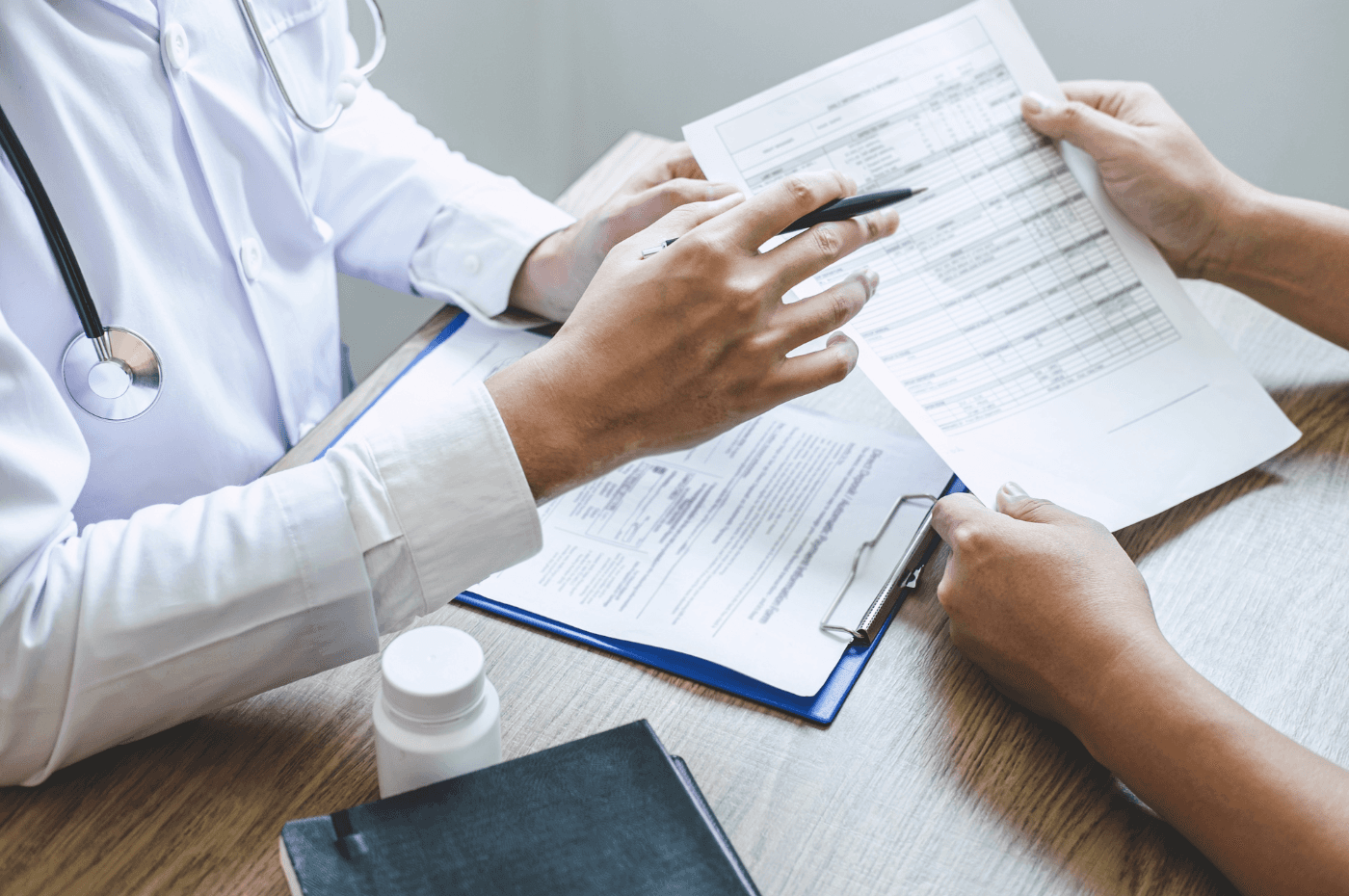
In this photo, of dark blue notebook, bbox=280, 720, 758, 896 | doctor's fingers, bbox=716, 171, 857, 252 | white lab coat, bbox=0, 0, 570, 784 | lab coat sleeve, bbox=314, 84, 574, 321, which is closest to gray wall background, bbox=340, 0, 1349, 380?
lab coat sleeve, bbox=314, 84, 574, 321

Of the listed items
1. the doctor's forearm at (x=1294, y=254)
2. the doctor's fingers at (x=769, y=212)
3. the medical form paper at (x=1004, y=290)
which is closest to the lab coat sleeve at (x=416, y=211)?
the medical form paper at (x=1004, y=290)

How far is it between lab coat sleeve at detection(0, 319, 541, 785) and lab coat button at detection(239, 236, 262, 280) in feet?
0.81

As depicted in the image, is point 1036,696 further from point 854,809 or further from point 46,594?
point 46,594

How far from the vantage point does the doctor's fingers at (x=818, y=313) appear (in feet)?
2.29

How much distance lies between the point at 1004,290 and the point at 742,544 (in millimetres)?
334

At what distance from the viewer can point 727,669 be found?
0.67m

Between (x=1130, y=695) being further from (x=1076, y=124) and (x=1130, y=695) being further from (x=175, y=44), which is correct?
(x=175, y=44)

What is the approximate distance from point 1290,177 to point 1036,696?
1.58 metres

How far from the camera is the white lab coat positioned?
0.59m

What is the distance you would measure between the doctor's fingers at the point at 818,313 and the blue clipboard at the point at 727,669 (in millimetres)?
190

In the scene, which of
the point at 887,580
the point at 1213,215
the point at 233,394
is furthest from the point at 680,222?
the point at 1213,215

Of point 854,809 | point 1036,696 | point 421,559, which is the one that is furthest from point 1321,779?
point 421,559

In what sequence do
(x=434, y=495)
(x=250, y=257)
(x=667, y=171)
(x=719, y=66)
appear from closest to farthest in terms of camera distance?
(x=434, y=495)
(x=250, y=257)
(x=667, y=171)
(x=719, y=66)

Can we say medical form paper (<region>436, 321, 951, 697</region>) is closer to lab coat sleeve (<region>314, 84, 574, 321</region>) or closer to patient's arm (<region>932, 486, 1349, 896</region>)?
patient's arm (<region>932, 486, 1349, 896</region>)
